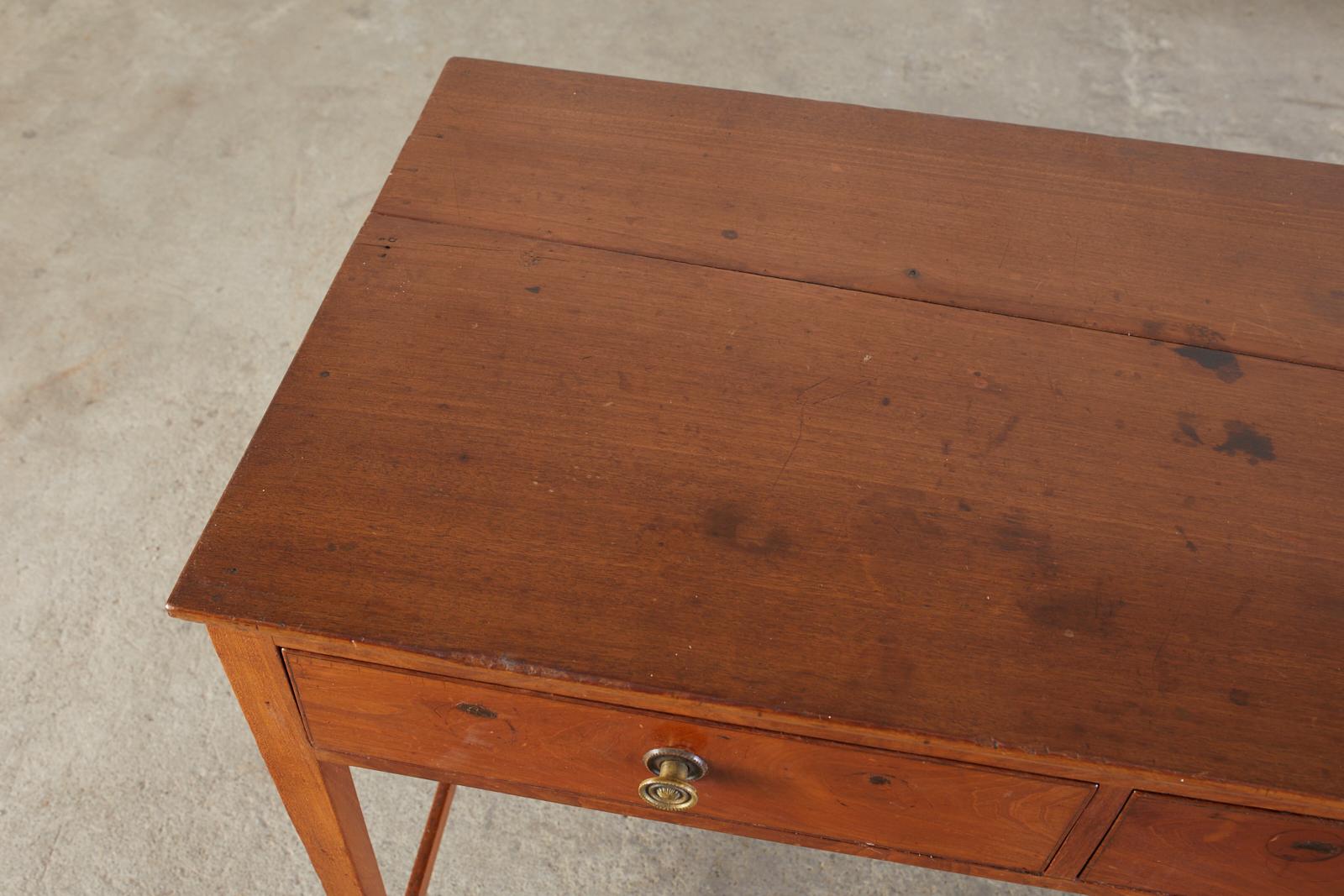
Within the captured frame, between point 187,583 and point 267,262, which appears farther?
point 267,262

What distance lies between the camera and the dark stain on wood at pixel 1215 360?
1.13 m

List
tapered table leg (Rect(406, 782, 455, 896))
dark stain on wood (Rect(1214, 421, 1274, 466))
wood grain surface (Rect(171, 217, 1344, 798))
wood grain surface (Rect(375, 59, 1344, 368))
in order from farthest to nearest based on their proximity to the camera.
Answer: tapered table leg (Rect(406, 782, 455, 896)) → wood grain surface (Rect(375, 59, 1344, 368)) → dark stain on wood (Rect(1214, 421, 1274, 466)) → wood grain surface (Rect(171, 217, 1344, 798))

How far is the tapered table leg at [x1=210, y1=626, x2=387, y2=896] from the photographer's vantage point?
3.10ft

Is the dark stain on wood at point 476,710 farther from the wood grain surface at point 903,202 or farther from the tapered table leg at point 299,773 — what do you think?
the wood grain surface at point 903,202

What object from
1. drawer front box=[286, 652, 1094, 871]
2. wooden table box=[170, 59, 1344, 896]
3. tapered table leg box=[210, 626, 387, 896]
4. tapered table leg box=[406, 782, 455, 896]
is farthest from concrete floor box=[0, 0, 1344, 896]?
drawer front box=[286, 652, 1094, 871]

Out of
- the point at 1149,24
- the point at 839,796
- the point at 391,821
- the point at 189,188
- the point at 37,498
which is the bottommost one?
the point at 839,796

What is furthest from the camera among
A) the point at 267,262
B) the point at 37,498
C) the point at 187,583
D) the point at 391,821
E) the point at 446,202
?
the point at 267,262

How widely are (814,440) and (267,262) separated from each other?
1551mm

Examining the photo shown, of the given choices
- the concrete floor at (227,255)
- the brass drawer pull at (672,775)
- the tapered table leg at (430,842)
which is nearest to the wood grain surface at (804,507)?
the brass drawer pull at (672,775)

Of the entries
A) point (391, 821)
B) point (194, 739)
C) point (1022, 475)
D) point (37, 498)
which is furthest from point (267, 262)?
point (1022, 475)

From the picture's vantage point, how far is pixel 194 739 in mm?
1622

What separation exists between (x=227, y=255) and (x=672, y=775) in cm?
169

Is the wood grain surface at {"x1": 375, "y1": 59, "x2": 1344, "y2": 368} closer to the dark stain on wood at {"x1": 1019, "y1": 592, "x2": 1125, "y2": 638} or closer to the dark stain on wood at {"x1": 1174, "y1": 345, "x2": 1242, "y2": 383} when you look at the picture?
the dark stain on wood at {"x1": 1174, "y1": 345, "x2": 1242, "y2": 383}

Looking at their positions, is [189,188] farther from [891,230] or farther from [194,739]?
[891,230]
